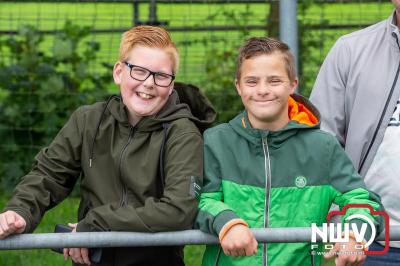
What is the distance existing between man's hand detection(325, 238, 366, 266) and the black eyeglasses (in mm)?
846

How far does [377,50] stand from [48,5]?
196 inches

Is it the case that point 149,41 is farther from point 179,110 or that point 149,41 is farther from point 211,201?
point 211,201

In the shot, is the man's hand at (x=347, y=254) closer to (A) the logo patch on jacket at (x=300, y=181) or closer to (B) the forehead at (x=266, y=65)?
(A) the logo patch on jacket at (x=300, y=181)

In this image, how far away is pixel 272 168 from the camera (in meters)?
3.69

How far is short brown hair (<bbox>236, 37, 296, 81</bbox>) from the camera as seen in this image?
12.4 feet

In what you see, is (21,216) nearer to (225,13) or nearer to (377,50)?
(377,50)

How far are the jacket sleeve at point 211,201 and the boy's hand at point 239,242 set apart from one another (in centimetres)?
4

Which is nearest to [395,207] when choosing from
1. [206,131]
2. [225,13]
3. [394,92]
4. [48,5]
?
[394,92]

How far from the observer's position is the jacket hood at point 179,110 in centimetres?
380

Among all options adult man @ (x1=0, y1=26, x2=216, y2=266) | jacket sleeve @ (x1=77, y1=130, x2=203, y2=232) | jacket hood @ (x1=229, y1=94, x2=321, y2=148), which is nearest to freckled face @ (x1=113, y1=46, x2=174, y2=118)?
adult man @ (x1=0, y1=26, x2=216, y2=266)

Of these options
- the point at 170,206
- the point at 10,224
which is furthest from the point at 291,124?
the point at 10,224

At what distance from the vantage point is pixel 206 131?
3.82 meters

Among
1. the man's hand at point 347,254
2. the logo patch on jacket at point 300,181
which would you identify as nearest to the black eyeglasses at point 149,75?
the logo patch on jacket at point 300,181

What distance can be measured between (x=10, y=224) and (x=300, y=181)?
0.97 m
